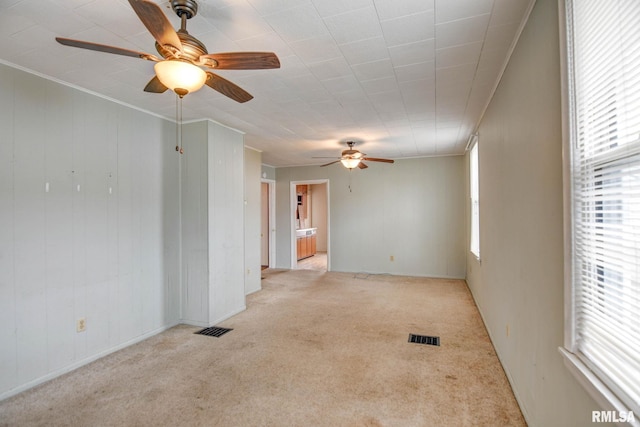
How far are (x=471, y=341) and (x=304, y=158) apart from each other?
442 cm

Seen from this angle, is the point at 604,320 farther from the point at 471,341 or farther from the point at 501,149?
the point at 471,341

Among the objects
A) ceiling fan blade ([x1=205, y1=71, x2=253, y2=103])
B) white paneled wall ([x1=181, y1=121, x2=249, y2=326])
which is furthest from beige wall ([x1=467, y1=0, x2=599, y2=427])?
white paneled wall ([x1=181, y1=121, x2=249, y2=326])

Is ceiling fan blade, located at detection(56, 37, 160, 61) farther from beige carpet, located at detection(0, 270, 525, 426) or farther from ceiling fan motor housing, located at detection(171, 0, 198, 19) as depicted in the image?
beige carpet, located at detection(0, 270, 525, 426)

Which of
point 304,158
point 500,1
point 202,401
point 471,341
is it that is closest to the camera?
point 500,1

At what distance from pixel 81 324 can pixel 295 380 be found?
2034 millimetres

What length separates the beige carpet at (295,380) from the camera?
2035 millimetres

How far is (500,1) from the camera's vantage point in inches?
65.5

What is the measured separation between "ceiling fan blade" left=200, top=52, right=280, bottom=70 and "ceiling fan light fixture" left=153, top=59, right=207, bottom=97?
0.09 metres

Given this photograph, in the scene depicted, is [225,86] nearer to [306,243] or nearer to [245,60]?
[245,60]

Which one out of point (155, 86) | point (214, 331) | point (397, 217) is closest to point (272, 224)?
point (397, 217)

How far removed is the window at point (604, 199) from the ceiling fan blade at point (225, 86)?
5.59 ft

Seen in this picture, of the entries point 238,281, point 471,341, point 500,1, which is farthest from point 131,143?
point 471,341

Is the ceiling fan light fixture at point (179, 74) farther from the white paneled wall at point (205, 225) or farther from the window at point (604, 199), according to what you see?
the white paneled wall at point (205, 225)

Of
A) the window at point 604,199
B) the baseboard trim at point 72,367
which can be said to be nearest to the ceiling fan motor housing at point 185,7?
the window at point 604,199
